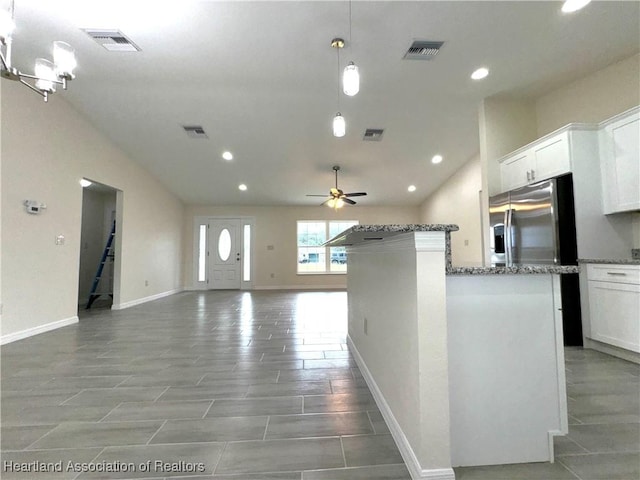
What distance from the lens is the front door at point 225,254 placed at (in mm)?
8617

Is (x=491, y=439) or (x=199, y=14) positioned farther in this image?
(x=199, y=14)

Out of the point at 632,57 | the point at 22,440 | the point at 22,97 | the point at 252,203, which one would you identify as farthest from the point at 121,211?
the point at 632,57

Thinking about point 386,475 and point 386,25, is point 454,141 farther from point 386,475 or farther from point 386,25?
point 386,475

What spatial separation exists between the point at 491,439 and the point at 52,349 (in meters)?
3.87

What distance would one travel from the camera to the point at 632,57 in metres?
3.12

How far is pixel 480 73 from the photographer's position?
357cm

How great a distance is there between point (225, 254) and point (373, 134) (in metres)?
5.69

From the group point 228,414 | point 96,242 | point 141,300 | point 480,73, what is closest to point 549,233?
point 480,73

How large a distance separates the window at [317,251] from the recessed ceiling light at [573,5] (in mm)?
6471

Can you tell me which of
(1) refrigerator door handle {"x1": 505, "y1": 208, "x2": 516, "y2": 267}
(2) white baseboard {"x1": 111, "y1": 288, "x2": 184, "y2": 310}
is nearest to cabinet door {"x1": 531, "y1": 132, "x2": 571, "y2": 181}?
(1) refrigerator door handle {"x1": 505, "y1": 208, "x2": 516, "y2": 267}

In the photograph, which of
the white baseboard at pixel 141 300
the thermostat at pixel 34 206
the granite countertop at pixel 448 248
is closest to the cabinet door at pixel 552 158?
the granite countertop at pixel 448 248

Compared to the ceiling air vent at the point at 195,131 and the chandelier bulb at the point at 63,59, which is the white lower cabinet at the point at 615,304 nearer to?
the chandelier bulb at the point at 63,59

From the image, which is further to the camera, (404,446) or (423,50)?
Result: (423,50)

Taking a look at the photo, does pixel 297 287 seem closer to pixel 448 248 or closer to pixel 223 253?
pixel 223 253
